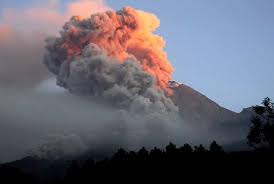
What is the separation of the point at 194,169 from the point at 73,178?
26525 millimetres

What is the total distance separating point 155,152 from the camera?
341 feet

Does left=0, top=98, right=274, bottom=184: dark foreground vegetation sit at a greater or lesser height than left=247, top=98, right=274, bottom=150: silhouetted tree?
lesser

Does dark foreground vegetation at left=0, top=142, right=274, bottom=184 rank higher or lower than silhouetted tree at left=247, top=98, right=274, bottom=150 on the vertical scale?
lower

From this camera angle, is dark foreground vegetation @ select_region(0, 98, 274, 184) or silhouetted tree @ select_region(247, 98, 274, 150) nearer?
dark foreground vegetation @ select_region(0, 98, 274, 184)

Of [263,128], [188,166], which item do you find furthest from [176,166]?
[263,128]

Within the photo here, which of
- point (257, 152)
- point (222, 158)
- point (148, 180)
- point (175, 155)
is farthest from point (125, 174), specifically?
point (257, 152)

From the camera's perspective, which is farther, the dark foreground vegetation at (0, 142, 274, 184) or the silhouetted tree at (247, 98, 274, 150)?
the silhouetted tree at (247, 98, 274, 150)

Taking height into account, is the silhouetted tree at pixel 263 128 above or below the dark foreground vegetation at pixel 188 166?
above

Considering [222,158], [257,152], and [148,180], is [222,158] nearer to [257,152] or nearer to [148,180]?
[257,152]

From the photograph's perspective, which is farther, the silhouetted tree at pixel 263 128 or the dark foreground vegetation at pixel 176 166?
the silhouetted tree at pixel 263 128

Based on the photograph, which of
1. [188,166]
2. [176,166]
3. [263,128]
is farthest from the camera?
[263,128]

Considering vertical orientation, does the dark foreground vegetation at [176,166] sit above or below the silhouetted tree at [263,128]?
below

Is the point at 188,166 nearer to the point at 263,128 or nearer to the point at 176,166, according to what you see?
the point at 176,166

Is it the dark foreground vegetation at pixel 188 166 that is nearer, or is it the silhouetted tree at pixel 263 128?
the dark foreground vegetation at pixel 188 166
